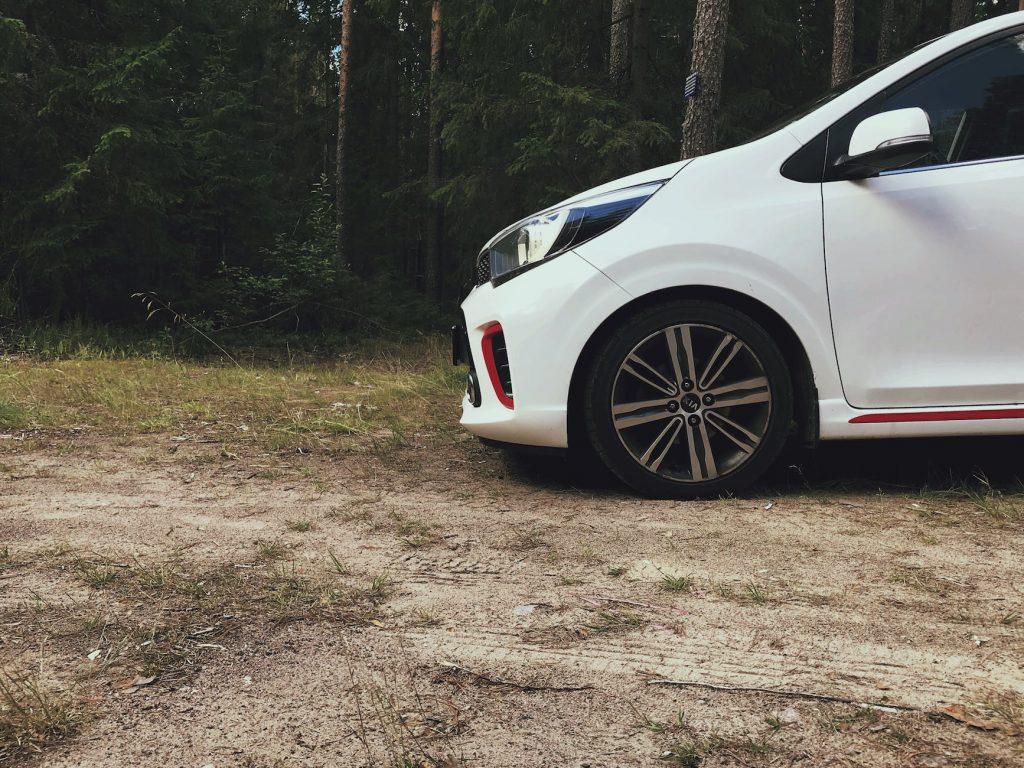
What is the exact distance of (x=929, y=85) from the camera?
340 cm

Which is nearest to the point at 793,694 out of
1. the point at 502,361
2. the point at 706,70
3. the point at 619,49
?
the point at 502,361

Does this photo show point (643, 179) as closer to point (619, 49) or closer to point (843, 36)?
Answer: point (619, 49)

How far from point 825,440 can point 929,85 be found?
1545mm

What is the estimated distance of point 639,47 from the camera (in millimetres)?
12305

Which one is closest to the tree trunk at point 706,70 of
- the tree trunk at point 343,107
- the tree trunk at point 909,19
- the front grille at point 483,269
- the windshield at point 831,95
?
the windshield at point 831,95

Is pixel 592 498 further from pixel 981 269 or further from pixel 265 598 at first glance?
pixel 981 269

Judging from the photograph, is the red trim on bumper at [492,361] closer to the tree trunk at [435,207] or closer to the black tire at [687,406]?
the black tire at [687,406]

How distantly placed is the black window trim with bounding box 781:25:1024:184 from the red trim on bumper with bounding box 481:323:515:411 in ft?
4.65

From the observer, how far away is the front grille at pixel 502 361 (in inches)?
143

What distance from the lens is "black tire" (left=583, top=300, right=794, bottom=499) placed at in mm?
3387

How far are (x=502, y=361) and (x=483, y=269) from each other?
0.68 m

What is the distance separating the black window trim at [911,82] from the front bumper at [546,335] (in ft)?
3.13

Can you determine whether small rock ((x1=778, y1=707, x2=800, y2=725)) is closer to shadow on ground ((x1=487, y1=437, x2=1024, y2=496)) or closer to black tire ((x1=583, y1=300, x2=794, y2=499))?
black tire ((x1=583, y1=300, x2=794, y2=499))

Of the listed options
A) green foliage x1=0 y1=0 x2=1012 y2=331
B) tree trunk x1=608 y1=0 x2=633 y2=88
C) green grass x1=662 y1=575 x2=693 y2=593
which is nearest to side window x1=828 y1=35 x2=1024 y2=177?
green grass x1=662 y1=575 x2=693 y2=593
